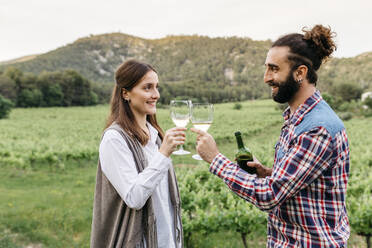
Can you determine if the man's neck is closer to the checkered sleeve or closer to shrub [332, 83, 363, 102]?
the checkered sleeve

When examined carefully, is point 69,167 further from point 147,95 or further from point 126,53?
point 126,53

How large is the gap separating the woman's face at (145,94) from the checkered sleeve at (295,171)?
108 centimetres

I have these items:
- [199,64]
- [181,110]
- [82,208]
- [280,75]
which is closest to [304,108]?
[280,75]

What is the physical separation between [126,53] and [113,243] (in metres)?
188

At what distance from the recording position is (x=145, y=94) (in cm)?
230

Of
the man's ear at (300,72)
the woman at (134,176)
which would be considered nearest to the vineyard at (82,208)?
the woman at (134,176)

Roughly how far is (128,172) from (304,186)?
1131mm

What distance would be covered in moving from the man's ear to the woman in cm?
82

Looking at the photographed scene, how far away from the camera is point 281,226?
1814mm

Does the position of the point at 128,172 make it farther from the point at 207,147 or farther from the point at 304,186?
the point at 304,186

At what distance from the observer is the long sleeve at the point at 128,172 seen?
1905 mm

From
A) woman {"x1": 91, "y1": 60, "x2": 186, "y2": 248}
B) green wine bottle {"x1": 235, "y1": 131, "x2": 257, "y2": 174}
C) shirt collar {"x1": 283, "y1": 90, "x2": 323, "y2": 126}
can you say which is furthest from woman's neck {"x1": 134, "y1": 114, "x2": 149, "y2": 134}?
shirt collar {"x1": 283, "y1": 90, "x2": 323, "y2": 126}

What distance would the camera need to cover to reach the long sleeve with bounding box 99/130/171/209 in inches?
75.0

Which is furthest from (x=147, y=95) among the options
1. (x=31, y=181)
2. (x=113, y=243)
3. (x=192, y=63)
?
(x=192, y=63)
